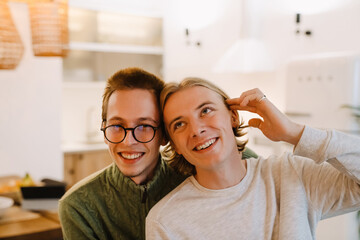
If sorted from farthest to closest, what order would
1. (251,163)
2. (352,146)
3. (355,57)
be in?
1. (355,57)
2. (251,163)
3. (352,146)

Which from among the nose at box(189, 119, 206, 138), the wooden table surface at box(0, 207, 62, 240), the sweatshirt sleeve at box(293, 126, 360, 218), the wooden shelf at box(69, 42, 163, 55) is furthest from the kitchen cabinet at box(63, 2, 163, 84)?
the sweatshirt sleeve at box(293, 126, 360, 218)

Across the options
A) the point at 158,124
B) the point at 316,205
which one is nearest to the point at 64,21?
the point at 158,124

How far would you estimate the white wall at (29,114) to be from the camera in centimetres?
410

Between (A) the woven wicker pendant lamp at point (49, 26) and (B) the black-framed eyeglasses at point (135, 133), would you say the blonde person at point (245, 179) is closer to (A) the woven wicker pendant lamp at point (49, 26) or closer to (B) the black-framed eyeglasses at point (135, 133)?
(B) the black-framed eyeglasses at point (135, 133)

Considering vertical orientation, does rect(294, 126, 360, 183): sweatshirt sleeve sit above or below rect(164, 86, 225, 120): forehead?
below

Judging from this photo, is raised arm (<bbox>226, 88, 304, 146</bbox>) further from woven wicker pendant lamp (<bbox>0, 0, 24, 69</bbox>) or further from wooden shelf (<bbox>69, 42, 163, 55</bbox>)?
wooden shelf (<bbox>69, 42, 163, 55</bbox>)

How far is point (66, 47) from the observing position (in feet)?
9.05

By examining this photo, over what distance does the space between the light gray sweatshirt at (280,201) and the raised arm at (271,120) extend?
0.13 ft

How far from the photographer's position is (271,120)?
1413 mm

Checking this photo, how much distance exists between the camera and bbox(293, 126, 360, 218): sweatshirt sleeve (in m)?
1.33

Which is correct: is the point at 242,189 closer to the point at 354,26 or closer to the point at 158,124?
the point at 158,124

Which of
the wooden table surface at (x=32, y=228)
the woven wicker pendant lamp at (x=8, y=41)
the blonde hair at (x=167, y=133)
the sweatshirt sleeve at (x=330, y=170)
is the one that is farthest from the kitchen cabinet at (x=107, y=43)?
the sweatshirt sleeve at (x=330, y=170)

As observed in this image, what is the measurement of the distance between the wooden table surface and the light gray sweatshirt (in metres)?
0.92

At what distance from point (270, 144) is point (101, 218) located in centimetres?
281
